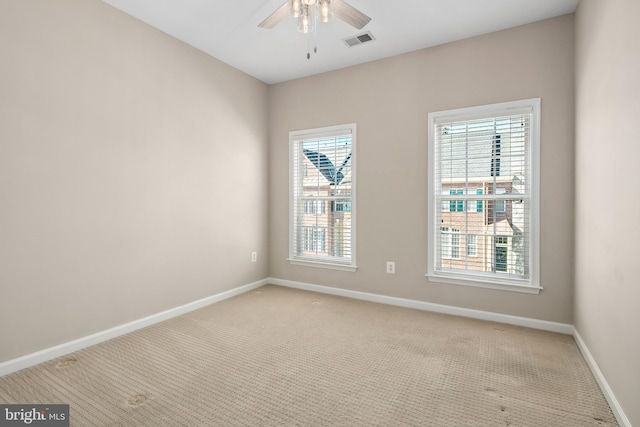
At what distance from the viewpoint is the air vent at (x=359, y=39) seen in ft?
10.3

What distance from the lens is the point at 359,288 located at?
12.7 feet

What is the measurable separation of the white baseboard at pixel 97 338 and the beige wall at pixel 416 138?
124 cm

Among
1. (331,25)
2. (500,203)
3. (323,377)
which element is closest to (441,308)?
(500,203)

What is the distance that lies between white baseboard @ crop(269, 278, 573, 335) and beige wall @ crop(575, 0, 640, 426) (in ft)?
0.87

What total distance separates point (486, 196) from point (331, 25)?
2194 millimetres

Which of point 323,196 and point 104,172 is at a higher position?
point 104,172

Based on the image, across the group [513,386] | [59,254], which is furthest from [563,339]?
[59,254]

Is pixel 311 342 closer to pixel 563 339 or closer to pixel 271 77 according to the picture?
pixel 563 339

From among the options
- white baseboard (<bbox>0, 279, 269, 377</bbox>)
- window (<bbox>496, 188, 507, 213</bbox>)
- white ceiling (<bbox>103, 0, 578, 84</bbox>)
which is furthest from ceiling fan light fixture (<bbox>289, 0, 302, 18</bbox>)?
white baseboard (<bbox>0, 279, 269, 377</bbox>)

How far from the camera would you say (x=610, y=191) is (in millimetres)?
1915

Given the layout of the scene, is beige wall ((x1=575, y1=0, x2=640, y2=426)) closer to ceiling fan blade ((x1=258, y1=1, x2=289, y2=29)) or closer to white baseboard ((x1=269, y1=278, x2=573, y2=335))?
white baseboard ((x1=269, y1=278, x2=573, y2=335))

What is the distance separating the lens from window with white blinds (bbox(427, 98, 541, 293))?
9.84 feet
